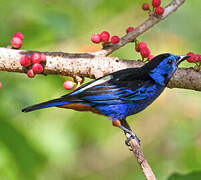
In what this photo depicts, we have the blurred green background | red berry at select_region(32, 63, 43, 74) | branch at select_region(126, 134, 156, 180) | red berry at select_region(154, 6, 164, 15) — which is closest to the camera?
branch at select_region(126, 134, 156, 180)

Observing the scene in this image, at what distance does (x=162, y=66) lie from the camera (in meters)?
4.39

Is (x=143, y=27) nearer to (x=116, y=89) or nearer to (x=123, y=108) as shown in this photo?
(x=116, y=89)

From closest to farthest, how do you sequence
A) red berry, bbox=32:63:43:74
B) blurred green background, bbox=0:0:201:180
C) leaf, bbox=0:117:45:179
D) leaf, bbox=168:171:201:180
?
leaf, bbox=168:171:201:180, red berry, bbox=32:63:43:74, leaf, bbox=0:117:45:179, blurred green background, bbox=0:0:201:180

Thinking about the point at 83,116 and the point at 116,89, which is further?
the point at 83,116

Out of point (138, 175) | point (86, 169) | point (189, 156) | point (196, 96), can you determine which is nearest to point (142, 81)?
point (189, 156)

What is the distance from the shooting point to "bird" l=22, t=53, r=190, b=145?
4.17 meters

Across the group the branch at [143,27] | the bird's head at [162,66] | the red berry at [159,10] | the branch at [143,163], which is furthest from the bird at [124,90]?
the branch at [143,163]

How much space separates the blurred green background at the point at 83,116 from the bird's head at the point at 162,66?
107 cm

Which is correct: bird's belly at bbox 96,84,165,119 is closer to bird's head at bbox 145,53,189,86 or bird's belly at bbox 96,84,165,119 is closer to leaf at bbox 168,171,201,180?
bird's head at bbox 145,53,189,86

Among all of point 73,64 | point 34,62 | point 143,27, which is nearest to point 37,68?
point 34,62

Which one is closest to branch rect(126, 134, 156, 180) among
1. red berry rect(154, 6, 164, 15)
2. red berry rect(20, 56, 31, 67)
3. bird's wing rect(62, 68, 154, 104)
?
bird's wing rect(62, 68, 154, 104)

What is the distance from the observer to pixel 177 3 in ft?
14.3

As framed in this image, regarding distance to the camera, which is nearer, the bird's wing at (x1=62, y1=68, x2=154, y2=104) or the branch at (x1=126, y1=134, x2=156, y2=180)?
the branch at (x1=126, y1=134, x2=156, y2=180)

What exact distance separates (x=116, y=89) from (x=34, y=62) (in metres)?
0.84
